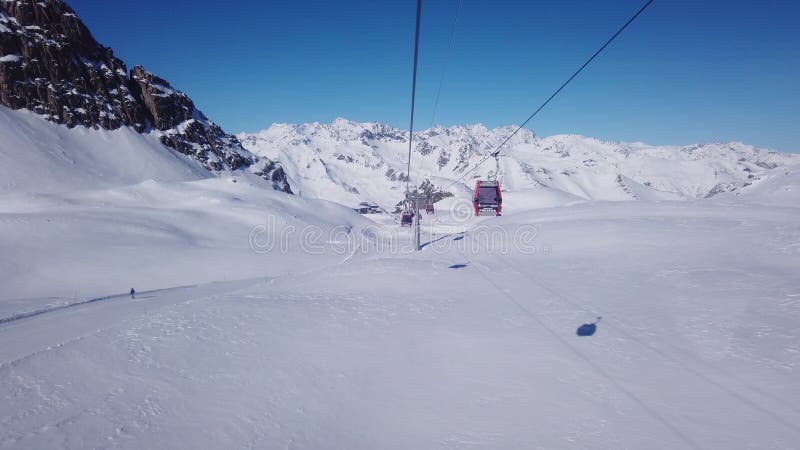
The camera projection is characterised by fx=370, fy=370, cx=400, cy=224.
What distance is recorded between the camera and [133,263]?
22.1 meters

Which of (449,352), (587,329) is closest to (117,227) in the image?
(449,352)

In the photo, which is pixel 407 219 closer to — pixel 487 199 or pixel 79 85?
pixel 487 199

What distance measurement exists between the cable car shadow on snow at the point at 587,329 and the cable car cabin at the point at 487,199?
50.0 ft

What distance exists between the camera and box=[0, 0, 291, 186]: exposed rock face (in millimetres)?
77562

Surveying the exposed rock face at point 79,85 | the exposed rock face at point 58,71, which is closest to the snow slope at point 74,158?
the exposed rock face at point 58,71

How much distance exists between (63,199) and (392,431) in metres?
46.1

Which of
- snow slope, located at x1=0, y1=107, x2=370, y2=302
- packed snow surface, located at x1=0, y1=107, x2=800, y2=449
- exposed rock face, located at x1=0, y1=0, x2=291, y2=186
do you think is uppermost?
exposed rock face, located at x1=0, y1=0, x2=291, y2=186

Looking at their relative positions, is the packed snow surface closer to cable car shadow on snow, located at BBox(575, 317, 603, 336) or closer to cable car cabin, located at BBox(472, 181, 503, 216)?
cable car shadow on snow, located at BBox(575, 317, 603, 336)

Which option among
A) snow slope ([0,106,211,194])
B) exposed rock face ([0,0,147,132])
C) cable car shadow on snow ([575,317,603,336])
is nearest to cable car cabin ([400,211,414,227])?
cable car shadow on snow ([575,317,603,336])

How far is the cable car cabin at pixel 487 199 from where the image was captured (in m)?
24.3

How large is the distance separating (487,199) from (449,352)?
18361mm

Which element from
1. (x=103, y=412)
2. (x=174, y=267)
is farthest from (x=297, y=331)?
(x=174, y=267)

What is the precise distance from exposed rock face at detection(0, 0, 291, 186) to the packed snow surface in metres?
86.2

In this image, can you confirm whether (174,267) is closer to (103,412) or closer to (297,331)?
(297,331)
